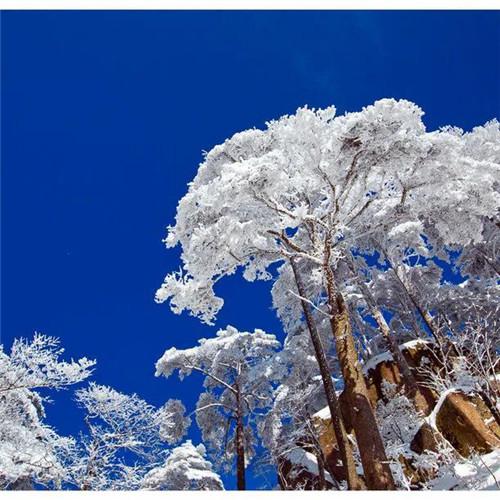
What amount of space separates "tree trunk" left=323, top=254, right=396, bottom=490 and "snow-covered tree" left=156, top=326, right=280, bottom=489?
9.02m

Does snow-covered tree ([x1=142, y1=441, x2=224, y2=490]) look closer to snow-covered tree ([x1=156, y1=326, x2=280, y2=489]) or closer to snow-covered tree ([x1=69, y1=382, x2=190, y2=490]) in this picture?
snow-covered tree ([x1=156, y1=326, x2=280, y2=489])

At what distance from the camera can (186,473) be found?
1805 centimetres

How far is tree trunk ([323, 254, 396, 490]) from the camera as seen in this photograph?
20.6 ft

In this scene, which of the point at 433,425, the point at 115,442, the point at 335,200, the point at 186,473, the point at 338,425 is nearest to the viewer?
the point at 335,200

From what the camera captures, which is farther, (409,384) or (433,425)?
(409,384)

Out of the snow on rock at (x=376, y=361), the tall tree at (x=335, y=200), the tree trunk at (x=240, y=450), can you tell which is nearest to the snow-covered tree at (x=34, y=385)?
the tall tree at (x=335, y=200)

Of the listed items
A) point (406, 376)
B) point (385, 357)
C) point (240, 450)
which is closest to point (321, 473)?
point (240, 450)

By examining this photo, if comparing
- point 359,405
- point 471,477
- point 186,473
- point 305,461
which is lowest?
point 471,477

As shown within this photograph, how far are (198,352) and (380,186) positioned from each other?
1217cm

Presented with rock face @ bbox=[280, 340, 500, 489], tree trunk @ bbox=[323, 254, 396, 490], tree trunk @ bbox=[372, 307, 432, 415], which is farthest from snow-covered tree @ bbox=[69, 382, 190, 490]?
tree trunk @ bbox=[372, 307, 432, 415]

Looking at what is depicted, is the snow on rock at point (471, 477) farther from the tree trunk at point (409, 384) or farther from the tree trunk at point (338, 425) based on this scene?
the tree trunk at point (409, 384)

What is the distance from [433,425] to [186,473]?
1068cm

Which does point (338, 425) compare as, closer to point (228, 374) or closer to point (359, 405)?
point (359, 405)
